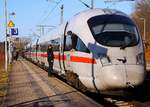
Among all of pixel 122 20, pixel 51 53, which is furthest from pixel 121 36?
pixel 51 53

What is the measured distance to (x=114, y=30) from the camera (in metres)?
15.6

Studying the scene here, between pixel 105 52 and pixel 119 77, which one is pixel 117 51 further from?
pixel 119 77

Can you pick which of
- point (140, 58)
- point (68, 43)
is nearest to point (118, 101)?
point (140, 58)

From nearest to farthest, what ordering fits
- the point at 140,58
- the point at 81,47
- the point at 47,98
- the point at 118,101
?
1. the point at 140,58
2. the point at 118,101
3. the point at 47,98
4. the point at 81,47

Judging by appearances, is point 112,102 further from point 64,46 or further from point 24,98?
point 64,46

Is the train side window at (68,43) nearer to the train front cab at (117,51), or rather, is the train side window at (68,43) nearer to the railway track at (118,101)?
the train front cab at (117,51)

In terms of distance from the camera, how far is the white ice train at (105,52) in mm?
14289

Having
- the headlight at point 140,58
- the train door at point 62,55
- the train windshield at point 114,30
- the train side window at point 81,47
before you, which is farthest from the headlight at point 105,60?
the train door at point 62,55

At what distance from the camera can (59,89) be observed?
18812 mm

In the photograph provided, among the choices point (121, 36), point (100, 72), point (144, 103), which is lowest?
point (144, 103)

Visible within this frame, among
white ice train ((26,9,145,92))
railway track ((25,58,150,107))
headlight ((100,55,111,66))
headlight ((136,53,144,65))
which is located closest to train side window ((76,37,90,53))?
white ice train ((26,9,145,92))

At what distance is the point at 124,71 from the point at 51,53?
11303mm

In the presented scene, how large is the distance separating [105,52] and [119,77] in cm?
113

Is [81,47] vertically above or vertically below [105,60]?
above
